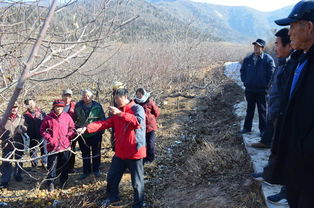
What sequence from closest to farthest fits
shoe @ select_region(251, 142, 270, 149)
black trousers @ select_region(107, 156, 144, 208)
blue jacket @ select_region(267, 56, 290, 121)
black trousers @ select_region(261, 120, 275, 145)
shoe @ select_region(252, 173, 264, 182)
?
blue jacket @ select_region(267, 56, 290, 121) → shoe @ select_region(252, 173, 264, 182) → black trousers @ select_region(107, 156, 144, 208) → black trousers @ select_region(261, 120, 275, 145) → shoe @ select_region(251, 142, 270, 149)

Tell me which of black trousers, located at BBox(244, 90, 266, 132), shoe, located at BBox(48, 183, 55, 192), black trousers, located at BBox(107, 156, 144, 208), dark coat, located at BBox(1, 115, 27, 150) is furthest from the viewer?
black trousers, located at BBox(244, 90, 266, 132)

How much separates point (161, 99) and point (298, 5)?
959 centimetres

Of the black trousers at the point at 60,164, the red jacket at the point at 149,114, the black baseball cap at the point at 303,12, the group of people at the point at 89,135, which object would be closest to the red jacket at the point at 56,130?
the group of people at the point at 89,135

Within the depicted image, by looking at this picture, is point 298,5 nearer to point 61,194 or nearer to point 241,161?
point 241,161

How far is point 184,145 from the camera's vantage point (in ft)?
22.9

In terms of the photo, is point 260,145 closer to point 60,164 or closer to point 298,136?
point 298,136

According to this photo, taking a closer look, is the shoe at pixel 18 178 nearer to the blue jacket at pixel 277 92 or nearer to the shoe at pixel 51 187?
the shoe at pixel 51 187

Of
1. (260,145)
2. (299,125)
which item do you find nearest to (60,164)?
(260,145)

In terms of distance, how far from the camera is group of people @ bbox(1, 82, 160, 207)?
3801mm

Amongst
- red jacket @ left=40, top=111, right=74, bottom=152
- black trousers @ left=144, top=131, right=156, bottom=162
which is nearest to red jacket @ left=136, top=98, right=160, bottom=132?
black trousers @ left=144, top=131, right=156, bottom=162

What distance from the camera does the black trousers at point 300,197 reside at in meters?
1.74

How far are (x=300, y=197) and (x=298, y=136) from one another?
15.6 inches

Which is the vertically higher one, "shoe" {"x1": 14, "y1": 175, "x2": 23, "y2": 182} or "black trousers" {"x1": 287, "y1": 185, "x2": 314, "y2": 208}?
"black trousers" {"x1": 287, "y1": 185, "x2": 314, "y2": 208}

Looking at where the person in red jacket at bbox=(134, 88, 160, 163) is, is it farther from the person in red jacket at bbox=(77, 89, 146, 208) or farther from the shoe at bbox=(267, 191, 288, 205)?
the shoe at bbox=(267, 191, 288, 205)
